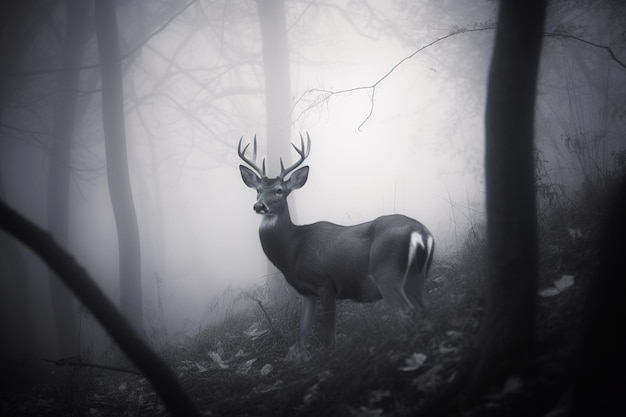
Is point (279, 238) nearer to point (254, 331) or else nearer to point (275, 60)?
point (254, 331)

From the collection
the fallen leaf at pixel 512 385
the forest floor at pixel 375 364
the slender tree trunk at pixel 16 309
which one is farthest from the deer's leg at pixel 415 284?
the slender tree trunk at pixel 16 309

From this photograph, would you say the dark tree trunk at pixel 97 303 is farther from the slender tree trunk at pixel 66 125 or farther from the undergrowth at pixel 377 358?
the slender tree trunk at pixel 66 125

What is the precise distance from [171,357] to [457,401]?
4.84 meters

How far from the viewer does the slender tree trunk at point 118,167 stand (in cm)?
995

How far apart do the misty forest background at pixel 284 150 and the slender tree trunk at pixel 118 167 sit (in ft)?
0.15

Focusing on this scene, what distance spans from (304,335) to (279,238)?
1236 mm

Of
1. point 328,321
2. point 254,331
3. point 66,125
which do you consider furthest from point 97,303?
point 66,125

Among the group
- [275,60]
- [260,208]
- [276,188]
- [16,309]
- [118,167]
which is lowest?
[16,309]

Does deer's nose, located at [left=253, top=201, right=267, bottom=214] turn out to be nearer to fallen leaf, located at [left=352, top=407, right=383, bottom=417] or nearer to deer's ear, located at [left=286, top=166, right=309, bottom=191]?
deer's ear, located at [left=286, top=166, right=309, bottom=191]

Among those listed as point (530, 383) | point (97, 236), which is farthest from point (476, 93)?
point (97, 236)

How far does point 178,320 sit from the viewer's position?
46.8ft

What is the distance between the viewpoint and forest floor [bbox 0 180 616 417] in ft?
7.76

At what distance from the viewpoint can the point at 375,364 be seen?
3029mm

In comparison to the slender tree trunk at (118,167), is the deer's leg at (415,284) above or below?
below
